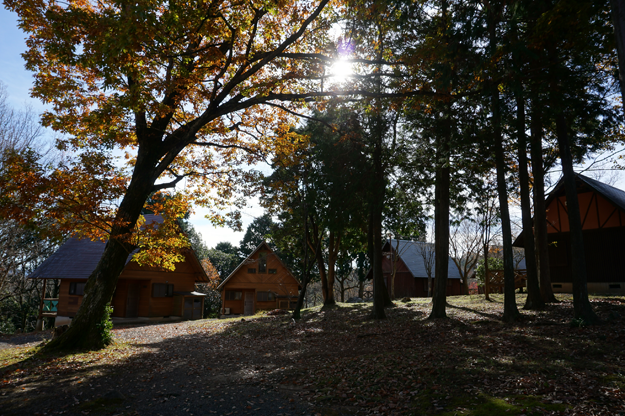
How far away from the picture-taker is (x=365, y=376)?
24.1 ft

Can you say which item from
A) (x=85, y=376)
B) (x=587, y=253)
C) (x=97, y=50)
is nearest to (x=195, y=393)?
(x=85, y=376)

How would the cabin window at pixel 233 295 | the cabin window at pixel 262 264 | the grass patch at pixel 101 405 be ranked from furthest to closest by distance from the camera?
the cabin window at pixel 262 264 < the cabin window at pixel 233 295 < the grass patch at pixel 101 405

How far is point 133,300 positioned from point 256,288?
10845 mm

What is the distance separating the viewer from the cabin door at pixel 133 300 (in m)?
27.6

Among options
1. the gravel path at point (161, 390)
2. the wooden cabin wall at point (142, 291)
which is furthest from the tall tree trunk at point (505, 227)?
the wooden cabin wall at point (142, 291)

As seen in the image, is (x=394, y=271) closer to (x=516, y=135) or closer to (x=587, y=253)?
(x=587, y=253)

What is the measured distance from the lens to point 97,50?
306 inches

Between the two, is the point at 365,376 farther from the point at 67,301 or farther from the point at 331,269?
the point at 67,301

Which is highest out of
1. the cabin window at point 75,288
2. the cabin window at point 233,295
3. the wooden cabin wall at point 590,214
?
the wooden cabin wall at point 590,214

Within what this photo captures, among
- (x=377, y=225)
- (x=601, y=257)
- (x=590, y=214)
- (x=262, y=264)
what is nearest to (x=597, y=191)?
(x=590, y=214)

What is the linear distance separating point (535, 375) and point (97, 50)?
Result: 10.4 m

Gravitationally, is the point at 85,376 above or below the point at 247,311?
above

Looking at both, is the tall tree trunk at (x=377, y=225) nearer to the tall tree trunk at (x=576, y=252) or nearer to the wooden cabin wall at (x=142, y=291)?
the tall tree trunk at (x=576, y=252)

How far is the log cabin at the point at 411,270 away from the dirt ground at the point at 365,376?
94.5 feet
